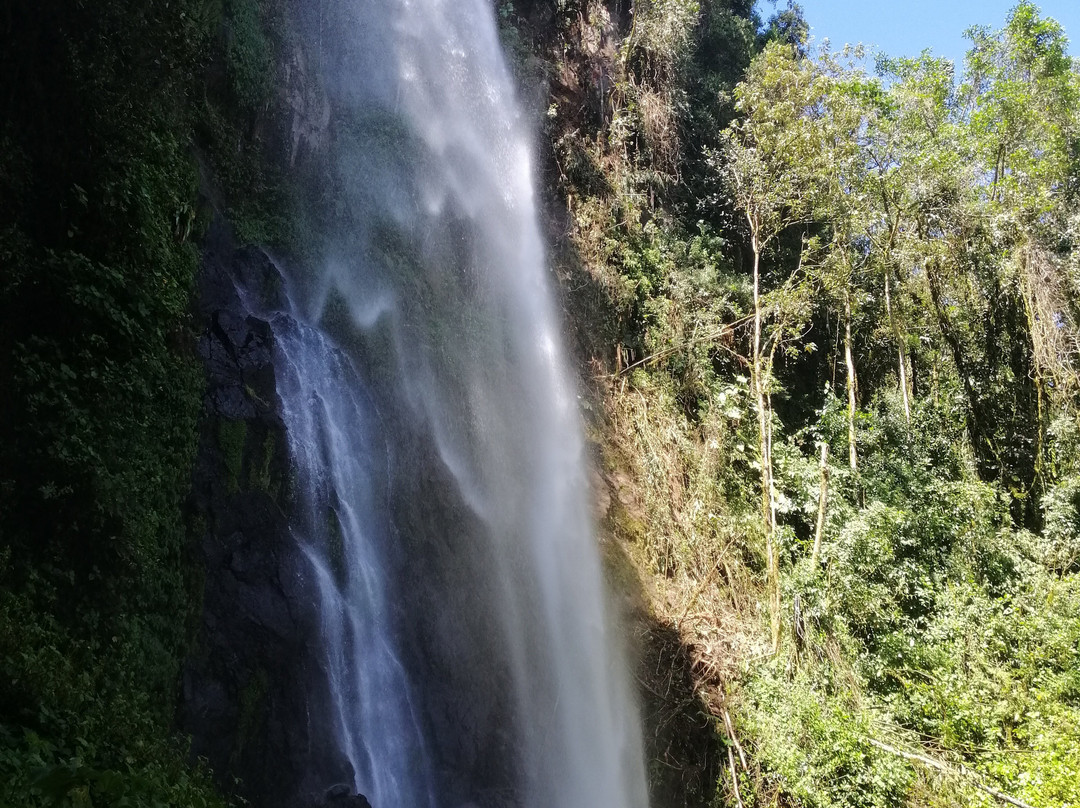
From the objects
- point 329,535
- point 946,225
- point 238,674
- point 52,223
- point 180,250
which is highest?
point 946,225

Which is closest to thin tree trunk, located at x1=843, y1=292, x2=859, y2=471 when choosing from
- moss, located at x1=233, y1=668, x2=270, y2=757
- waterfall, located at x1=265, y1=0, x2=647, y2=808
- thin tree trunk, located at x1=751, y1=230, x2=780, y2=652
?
thin tree trunk, located at x1=751, y1=230, x2=780, y2=652

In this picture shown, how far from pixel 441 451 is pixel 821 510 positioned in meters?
6.41

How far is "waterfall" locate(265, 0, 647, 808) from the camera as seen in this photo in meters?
9.10

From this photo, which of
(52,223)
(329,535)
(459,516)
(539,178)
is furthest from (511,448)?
(52,223)

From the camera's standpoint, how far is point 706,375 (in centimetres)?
1552

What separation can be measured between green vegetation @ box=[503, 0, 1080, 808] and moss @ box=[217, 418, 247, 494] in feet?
21.2

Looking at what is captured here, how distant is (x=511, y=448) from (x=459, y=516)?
1957 millimetres

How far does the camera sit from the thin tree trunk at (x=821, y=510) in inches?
509

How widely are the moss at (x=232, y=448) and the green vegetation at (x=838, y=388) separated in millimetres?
6465

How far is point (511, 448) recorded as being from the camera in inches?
512

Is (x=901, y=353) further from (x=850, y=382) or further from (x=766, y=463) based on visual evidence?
(x=766, y=463)

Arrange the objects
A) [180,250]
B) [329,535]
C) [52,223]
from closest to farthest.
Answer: [52,223], [180,250], [329,535]

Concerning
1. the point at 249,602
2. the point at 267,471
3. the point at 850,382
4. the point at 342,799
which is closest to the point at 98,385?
the point at 267,471

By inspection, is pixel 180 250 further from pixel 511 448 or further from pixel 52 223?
pixel 511 448
